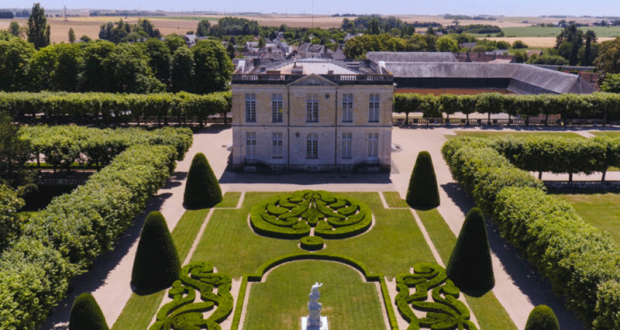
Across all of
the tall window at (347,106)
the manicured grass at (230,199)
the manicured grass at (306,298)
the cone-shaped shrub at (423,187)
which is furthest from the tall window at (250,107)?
the manicured grass at (306,298)

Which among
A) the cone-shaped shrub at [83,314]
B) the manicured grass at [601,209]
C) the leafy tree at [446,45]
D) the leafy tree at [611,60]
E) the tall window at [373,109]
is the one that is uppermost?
the leafy tree at [446,45]

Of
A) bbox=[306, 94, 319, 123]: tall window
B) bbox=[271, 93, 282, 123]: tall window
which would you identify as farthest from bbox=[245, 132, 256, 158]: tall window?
bbox=[306, 94, 319, 123]: tall window

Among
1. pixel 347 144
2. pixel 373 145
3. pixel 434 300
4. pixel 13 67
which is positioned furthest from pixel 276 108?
pixel 13 67

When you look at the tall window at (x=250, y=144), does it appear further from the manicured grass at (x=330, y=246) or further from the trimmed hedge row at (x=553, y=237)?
the trimmed hedge row at (x=553, y=237)

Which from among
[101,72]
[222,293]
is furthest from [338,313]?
[101,72]

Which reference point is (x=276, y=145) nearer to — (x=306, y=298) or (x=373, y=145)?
(x=373, y=145)

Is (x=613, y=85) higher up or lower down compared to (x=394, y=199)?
higher up

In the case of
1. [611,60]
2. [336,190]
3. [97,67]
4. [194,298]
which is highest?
[611,60]
